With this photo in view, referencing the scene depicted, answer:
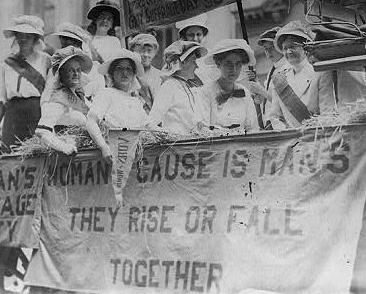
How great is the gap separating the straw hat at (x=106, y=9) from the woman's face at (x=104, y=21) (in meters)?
0.02

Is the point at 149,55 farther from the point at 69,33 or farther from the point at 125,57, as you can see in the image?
the point at 69,33

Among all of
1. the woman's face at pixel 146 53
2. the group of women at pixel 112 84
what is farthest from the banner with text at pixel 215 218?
the woman's face at pixel 146 53

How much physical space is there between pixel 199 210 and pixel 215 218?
0.13 meters

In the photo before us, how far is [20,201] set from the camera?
5.86 metres

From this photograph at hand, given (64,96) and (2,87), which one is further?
(2,87)

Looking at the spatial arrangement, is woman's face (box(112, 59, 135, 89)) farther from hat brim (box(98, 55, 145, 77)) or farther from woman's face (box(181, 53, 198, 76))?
woman's face (box(181, 53, 198, 76))

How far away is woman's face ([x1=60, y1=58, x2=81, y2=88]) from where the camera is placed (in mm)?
5688

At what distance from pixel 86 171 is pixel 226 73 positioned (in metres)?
1.29

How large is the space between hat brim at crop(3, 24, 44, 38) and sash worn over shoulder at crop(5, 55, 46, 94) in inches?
7.1

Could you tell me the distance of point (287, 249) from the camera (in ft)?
14.1

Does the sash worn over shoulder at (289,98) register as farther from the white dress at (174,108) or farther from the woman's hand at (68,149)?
the woman's hand at (68,149)

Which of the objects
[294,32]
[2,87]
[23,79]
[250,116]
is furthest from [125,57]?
[294,32]

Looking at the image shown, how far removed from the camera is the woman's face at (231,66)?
15.4ft

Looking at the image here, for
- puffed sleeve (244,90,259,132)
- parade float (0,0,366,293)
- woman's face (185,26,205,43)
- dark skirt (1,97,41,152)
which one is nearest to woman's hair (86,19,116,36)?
parade float (0,0,366,293)
